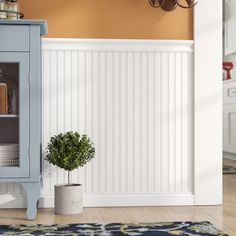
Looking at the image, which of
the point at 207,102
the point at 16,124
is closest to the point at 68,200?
the point at 16,124

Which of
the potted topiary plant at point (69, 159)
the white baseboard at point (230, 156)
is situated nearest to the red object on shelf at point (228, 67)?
the white baseboard at point (230, 156)

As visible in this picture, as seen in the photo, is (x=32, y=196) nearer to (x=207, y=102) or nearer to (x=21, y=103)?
(x=21, y=103)

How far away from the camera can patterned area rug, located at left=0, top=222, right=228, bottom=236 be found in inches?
105

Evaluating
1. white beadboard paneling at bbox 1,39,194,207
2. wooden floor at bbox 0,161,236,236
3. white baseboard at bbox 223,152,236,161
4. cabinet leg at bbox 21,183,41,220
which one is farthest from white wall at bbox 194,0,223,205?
white baseboard at bbox 223,152,236,161

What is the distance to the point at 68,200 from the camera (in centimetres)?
322

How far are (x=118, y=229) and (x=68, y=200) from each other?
542 millimetres

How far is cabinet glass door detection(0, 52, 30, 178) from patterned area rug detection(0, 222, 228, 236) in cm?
33

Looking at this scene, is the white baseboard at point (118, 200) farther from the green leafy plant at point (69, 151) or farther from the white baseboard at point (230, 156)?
the white baseboard at point (230, 156)

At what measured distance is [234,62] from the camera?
7227 mm

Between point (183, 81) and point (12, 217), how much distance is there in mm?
1294

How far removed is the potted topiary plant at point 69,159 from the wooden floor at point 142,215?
0.07 m

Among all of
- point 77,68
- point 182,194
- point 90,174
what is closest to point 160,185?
point 182,194

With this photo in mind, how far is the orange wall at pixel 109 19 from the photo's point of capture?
11.4ft

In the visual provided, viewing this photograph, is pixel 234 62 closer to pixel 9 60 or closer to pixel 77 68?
pixel 77 68
